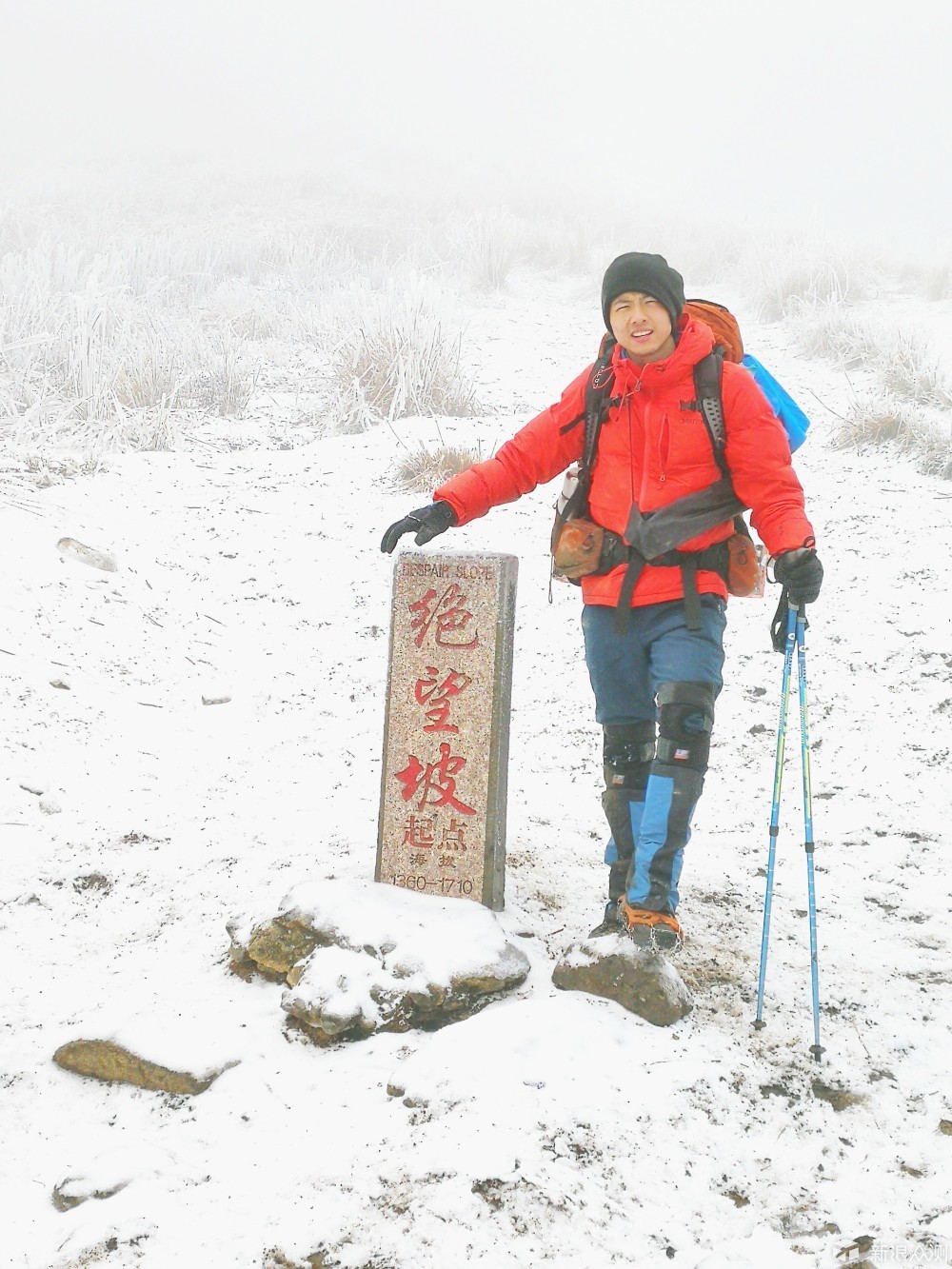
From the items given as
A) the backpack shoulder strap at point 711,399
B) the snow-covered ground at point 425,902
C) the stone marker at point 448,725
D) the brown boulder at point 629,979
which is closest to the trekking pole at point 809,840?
the snow-covered ground at point 425,902

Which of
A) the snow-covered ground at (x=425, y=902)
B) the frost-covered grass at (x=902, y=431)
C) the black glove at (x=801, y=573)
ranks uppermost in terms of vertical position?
the frost-covered grass at (x=902, y=431)

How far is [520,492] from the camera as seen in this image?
113 inches

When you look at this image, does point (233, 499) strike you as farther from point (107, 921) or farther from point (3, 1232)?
point (3, 1232)

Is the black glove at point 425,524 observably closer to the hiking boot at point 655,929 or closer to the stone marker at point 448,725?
the stone marker at point 448,725

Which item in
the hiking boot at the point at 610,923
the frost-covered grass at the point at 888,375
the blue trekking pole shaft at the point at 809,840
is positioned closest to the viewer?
the blue trekking pole shaft at the point at 809,840

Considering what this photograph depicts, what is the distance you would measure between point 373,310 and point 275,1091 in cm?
826

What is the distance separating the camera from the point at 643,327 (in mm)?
2518

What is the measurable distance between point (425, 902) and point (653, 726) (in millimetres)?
888

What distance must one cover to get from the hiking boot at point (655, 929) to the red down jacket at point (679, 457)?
2.78ft

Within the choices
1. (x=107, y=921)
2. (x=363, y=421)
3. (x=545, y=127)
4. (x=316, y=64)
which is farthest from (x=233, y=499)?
(x=316, y=64)

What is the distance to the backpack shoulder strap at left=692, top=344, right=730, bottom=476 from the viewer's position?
2453 millimetres

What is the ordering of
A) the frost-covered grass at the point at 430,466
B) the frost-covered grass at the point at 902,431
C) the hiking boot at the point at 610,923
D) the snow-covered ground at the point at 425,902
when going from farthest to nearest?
the frost-covered grass at the point at 430,466 → the frost-covered grass at the point at 902,431 → the hiking boot at the point at 610,923 → the snow-covered ground at the point at 425,902

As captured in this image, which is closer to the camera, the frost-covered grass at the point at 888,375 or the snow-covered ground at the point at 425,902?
the snow-covered ground at the point at 425,902

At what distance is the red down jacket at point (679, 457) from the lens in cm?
244
